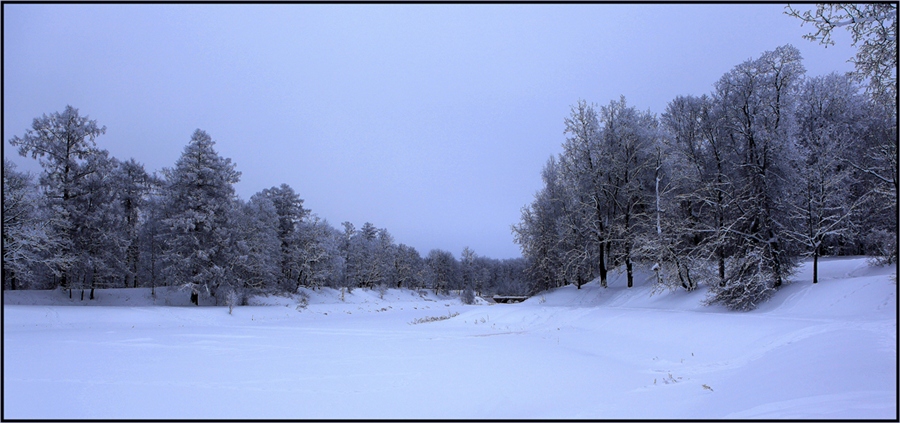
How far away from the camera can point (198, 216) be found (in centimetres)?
2725

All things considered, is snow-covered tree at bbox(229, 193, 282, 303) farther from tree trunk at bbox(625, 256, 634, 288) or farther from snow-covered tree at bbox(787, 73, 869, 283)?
snow-covered tree at bbox(787, 73, 869, 283)

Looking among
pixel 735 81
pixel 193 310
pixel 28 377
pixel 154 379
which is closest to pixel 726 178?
pixel 735 81

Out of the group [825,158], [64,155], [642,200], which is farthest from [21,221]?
[825,158]

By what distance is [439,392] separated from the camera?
592 centimetres

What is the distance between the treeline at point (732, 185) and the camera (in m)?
14.4

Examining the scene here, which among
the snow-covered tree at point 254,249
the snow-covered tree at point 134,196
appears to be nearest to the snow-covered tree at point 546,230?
the snow-covered tree at point 254,249

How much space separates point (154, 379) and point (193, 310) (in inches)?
817

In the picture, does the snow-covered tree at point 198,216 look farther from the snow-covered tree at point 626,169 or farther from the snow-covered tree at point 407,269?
the snow-covered tree at point 407,269

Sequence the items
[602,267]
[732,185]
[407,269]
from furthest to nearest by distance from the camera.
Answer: [407,269] → [602,267] → [732,185]

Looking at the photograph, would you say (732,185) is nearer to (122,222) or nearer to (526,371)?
(526,371)

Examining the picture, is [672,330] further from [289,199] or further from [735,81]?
[289,199]

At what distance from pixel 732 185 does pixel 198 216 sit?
29660mm

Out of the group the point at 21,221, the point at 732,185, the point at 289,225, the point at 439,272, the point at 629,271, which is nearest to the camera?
the point at 732,185

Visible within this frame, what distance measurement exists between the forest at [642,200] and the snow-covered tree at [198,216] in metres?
0.12
